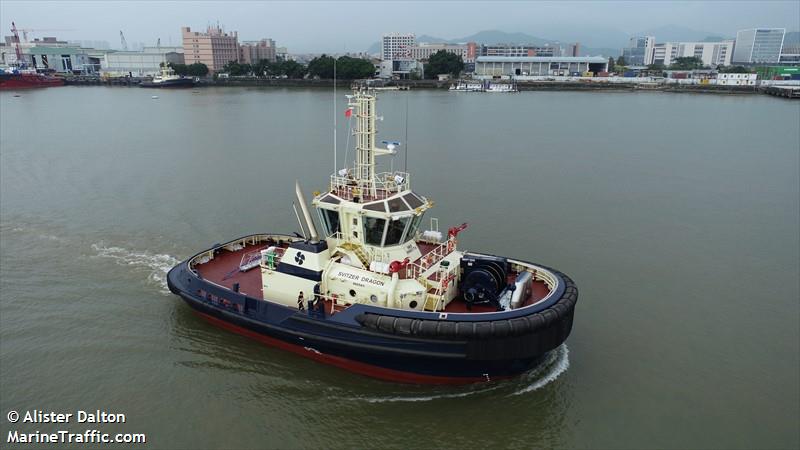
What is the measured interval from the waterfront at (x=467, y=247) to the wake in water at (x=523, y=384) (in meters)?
0.04

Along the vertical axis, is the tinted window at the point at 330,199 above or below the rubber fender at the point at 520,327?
above

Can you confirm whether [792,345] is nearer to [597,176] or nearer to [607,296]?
[607,296]

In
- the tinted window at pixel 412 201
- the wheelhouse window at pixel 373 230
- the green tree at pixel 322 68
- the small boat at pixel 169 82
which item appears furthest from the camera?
the green tree at pixel 322 68

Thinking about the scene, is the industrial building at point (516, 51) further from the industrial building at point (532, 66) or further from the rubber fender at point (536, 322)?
the rubber fender at point (536, 322)

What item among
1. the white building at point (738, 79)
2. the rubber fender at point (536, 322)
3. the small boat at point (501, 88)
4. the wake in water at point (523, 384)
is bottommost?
the wake in water at point (523, 384)

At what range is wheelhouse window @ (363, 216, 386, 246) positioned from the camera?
9383 millimetres

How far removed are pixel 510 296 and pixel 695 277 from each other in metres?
7.08

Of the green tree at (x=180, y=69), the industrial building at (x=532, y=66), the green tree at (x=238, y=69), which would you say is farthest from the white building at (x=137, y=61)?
the industrial building at (x=532, y=66)

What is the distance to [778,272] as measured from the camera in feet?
44.5

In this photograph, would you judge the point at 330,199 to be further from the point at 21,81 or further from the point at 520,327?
the point at 21,81

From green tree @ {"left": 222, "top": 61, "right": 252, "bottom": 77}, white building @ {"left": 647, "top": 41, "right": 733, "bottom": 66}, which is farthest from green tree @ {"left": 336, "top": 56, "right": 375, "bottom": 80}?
white building @ {"left": 647, "top": 41, "right": 733, "bottom": 66}

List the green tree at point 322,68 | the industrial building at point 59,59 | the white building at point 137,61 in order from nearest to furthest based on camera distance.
→ the green tree at point 322,68
the industrial building at point 59,59
the white building at point 137,61

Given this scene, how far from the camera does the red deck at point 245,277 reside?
375 inches

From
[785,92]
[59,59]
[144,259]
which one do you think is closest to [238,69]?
[59,59]
